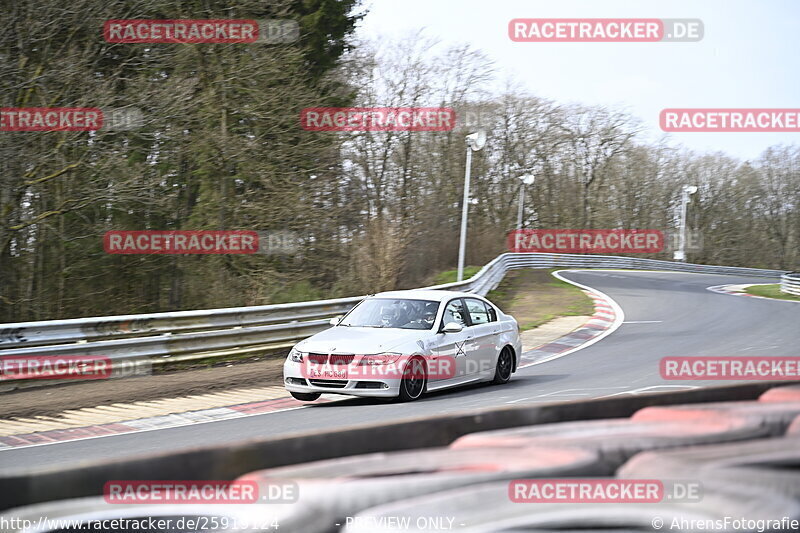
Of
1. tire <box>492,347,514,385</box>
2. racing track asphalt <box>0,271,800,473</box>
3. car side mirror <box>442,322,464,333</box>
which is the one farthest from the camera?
tire <box>492,347,514,385</box>

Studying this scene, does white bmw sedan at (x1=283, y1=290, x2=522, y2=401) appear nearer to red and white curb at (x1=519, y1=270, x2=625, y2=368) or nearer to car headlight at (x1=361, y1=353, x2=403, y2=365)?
car headlight at (x1=361, y1=353, x2=403, y2=365)

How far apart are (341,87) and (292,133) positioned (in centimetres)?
653

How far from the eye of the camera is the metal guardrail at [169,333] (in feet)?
37.8

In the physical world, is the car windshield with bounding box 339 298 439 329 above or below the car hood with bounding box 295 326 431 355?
above

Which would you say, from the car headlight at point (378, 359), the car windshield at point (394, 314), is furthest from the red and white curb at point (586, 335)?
the car headlight at point (378, 359)

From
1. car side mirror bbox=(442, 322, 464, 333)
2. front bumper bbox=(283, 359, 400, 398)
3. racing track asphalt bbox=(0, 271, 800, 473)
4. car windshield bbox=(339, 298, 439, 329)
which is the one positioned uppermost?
car windshield bbox=(339, 298, 439, 329)

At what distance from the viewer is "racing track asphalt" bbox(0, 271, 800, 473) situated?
8234mm

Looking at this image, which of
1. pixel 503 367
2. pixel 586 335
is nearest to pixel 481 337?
pixel 503 367

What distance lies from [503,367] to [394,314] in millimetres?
2038

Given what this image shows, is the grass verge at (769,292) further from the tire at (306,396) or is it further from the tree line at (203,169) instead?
the tire at (306,396)

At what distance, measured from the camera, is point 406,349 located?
1079cm

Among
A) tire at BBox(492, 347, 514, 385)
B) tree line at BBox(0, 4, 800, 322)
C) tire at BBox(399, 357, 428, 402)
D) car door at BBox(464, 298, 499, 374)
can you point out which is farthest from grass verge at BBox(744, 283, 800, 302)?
tire at BBox(399, 357, 428, 402)

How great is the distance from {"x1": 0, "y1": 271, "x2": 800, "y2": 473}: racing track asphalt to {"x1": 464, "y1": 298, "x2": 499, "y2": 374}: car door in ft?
1.17

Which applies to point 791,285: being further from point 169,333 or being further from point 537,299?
point 169,333
